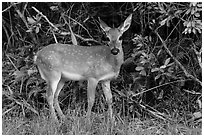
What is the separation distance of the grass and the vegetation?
0.01 metres

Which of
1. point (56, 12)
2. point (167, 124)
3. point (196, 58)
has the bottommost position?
point (167, 124)

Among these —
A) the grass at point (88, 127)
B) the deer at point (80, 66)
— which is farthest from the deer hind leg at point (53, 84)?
the grass at point (88, 127)

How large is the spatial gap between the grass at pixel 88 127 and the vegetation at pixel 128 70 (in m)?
0.01

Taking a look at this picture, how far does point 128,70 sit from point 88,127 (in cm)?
199

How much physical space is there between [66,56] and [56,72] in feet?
0.88

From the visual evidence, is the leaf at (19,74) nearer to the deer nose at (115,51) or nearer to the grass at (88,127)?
the grass at (88,127)

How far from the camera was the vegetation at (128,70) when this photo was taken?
24.3 feet

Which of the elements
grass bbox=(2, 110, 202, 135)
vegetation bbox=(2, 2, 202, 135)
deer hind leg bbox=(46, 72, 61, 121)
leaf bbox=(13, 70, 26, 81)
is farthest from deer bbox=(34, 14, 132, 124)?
leaf bbox=(13, 70, 26, 81)

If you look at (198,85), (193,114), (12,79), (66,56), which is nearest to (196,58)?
(198,85)

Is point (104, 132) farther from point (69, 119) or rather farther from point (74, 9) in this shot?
point (74, 9)

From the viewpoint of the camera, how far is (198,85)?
8.30 meters

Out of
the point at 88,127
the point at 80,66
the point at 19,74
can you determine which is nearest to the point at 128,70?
the point at 80,66

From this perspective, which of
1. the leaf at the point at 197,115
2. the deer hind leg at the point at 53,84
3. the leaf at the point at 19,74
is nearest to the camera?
the deer hind leg at the point at 53,84

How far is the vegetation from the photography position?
24.3 feet
